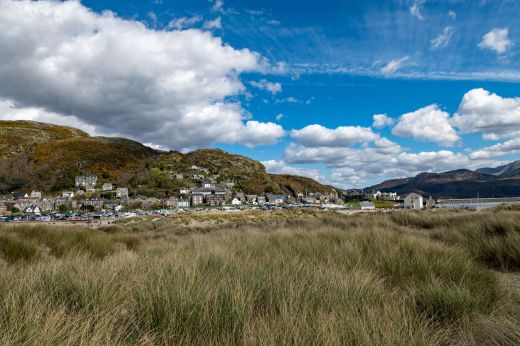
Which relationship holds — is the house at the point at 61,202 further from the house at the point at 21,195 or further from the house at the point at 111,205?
the house at the point at 21,195

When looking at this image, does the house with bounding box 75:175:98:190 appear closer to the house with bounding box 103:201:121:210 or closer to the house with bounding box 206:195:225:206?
the house with bounding box 103:201:121:210

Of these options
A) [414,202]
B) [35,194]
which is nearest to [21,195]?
[35,194]

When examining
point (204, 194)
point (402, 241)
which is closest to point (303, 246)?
point (402, 241)

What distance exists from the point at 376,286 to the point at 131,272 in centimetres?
311

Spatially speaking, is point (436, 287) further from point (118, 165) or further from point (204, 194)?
point (118, 165)

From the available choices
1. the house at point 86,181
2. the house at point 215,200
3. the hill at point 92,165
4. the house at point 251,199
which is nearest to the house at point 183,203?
the house at point 215,200

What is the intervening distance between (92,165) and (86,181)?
15.5 meters

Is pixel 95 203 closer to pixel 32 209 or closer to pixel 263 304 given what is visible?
pixel 32 209

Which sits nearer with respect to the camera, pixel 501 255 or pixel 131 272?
pixel 131 272

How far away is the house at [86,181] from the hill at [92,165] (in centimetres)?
360

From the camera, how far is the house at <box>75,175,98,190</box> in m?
112

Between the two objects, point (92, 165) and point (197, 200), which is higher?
point (92, 165)

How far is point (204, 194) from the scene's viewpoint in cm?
12794

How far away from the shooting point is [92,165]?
420ft
